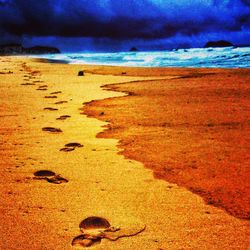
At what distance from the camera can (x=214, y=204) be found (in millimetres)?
1991

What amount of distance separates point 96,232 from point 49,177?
0.86 metres

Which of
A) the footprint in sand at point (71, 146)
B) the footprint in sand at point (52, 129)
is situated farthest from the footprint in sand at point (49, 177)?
the footprint in sand at point (52, 129)

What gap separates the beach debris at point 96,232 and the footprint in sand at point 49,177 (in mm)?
612

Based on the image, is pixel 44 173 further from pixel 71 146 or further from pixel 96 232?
pixel 96 232

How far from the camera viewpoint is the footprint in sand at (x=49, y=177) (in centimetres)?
233

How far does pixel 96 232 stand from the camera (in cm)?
167

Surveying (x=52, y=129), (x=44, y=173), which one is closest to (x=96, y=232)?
(x=44, y=173)

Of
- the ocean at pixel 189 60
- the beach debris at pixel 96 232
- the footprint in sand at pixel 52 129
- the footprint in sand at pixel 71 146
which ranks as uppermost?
the ocean at pixel 189 60

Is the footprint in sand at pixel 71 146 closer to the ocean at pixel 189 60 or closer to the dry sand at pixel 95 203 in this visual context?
the dry sand at pixel 95 203

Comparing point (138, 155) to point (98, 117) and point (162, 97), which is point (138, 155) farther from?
point (162, 97)

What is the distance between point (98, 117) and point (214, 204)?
276cm

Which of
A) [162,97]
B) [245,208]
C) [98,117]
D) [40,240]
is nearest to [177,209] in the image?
[245,208]

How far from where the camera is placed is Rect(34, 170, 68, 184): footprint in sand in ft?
7.66

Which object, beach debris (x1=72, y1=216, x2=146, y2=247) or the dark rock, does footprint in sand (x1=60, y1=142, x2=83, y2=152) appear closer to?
beach debris (x1=72, y1=216, x2=146, y2=247)
